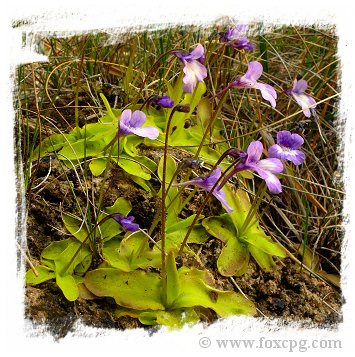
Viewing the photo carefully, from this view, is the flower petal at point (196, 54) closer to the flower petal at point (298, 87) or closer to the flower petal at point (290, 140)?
the flower petal at point (290, 140)

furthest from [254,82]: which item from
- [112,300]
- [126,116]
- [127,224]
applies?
[112,300]

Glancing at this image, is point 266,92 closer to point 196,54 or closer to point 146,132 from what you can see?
point 196,54

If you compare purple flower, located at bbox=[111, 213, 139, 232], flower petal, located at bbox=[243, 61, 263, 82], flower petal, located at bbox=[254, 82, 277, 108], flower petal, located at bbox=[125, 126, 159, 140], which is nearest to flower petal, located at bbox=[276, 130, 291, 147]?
flower petal, located at bbox=[254, 82, 277, 108]

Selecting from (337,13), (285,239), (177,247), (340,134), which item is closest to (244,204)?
(285,239)

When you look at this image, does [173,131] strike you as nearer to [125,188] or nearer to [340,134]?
[125,188]

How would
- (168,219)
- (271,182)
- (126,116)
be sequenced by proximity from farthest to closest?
1. (168,219)
2. (126,116)
3. (271,182)

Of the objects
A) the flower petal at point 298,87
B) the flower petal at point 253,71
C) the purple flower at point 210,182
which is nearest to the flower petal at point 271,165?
the purple flower at point 210,182
